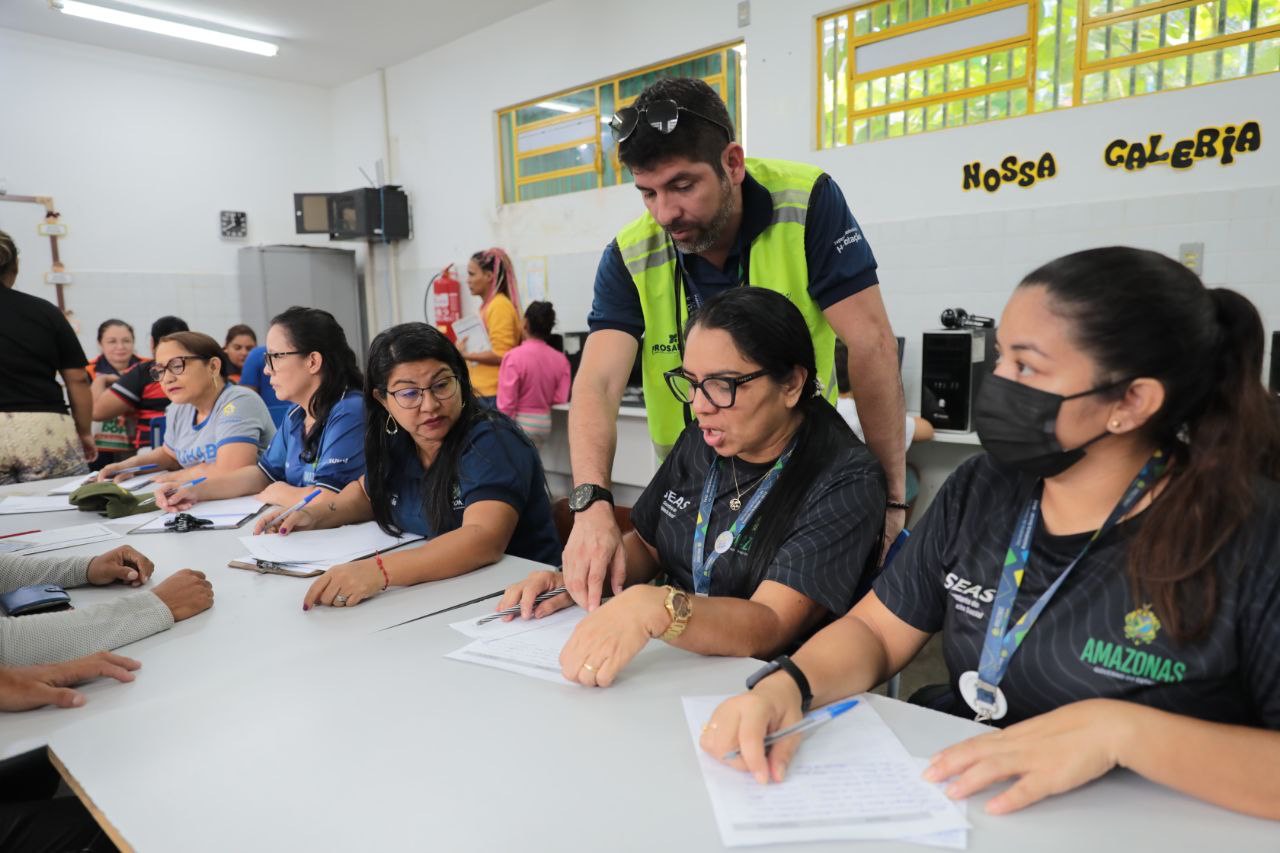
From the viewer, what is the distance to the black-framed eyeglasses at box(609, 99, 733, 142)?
59.1 inches

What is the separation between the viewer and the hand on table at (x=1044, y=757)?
833mm

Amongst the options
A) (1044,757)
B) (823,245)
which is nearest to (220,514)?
(823,245)

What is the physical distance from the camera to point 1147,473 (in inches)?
39.2

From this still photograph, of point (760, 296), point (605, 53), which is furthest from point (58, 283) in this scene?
point (760, 296)

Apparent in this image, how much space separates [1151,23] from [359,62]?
5353 mm

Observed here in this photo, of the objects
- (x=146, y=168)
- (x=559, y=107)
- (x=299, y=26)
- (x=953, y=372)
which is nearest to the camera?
(x=953, y=372)

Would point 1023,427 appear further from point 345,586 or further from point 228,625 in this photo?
point 228,625

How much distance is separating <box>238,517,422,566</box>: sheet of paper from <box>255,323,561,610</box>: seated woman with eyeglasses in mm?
48

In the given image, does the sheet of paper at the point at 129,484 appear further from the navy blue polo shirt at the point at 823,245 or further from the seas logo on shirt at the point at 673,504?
the navy blue polo shirt at the point at 823,245

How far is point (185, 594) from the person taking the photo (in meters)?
1.55

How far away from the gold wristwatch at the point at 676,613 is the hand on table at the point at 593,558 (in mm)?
221

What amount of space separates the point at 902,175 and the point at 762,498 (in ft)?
9.21

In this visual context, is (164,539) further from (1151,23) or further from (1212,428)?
(1151,23)

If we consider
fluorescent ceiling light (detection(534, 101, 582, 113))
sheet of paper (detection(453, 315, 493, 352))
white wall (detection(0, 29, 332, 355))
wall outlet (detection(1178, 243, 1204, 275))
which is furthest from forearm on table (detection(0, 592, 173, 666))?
white wall (detection(0, 29, 332, 355))
